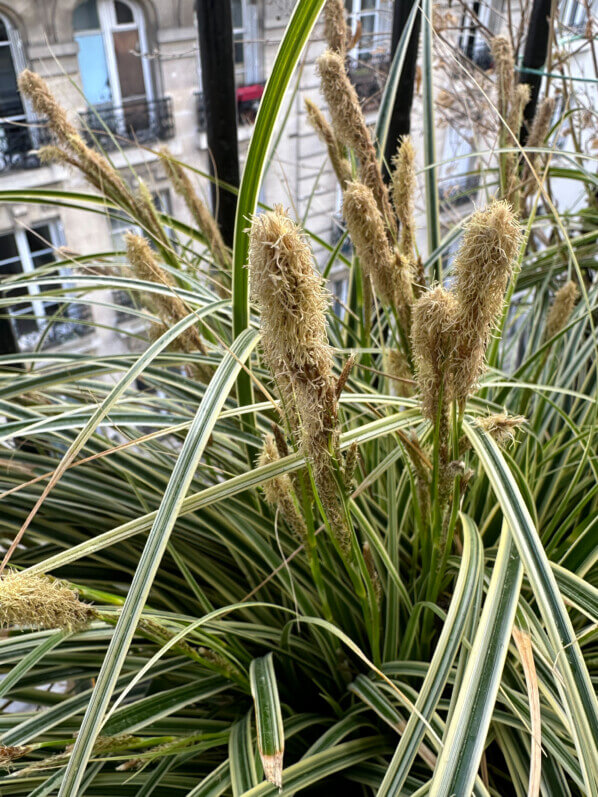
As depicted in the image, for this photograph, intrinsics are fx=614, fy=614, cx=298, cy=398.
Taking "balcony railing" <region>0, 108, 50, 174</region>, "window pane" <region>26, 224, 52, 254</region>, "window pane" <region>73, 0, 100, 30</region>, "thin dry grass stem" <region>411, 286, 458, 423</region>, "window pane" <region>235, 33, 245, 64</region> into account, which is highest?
"window pane" <region>73, 0, 100, 30</region>

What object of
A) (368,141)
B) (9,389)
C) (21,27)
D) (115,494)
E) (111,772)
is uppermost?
(21,27)

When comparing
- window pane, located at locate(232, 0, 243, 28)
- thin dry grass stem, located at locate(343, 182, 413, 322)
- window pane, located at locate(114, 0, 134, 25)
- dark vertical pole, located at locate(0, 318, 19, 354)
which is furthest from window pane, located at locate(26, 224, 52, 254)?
thin dry grass stem, located at locate(343, 182, 413, 322)

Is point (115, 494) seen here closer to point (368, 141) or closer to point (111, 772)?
point (111, 772)

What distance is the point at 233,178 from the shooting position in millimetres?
818

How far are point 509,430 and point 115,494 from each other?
1.23 feet

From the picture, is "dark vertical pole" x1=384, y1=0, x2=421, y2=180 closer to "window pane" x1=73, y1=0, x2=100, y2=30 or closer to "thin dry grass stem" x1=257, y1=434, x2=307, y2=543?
"thin dry grass stem" x1=257, y1=434, x2=307, y2=543

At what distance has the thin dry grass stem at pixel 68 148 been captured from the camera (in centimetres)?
47

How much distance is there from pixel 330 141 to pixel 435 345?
0.97 ft

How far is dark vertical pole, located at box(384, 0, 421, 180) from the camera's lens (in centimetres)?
73

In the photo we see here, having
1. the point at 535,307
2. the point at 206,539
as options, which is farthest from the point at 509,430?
the point at 535,307

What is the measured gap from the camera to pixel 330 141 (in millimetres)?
524

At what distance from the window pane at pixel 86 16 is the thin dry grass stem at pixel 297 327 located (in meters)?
1.83

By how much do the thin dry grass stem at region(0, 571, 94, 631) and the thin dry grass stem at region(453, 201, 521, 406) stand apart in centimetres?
22

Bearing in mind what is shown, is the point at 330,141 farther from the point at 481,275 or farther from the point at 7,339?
the point at 7,339
